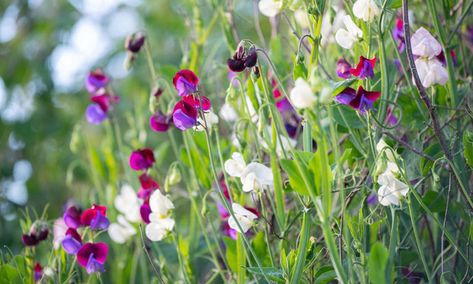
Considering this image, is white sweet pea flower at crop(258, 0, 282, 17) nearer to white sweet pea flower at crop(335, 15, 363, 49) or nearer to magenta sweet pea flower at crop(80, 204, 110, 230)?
white sweet pea flower at crop(335, 15, 363, 49)

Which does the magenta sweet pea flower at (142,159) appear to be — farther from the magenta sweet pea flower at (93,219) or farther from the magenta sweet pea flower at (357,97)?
the magenta sweet pea flower at (357,97)

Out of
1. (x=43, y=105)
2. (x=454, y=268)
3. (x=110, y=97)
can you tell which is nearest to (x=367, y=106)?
(x=454, y=268)

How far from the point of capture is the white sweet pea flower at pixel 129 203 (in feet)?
3.86

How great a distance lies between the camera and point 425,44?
87 centimetres

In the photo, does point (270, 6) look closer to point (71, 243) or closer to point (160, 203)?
point (160, 203)

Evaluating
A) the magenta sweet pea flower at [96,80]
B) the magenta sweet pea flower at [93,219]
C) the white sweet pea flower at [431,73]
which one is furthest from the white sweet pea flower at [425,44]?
the magenta sweet pea flower at [96,80]

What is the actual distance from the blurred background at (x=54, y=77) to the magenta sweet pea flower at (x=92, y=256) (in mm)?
939

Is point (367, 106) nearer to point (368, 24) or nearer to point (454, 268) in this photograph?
point (368, 24)

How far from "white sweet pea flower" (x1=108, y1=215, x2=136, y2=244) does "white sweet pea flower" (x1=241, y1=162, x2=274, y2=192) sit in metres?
0.41

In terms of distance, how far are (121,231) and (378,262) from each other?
0.66m

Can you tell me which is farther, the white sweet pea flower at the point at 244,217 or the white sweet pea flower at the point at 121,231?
the white sweet pea flower at the point at 121,231

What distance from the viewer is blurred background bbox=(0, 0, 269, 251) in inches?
80.2

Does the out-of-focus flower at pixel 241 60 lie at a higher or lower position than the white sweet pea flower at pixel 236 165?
higher

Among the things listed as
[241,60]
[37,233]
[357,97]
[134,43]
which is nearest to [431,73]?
[357,97]
